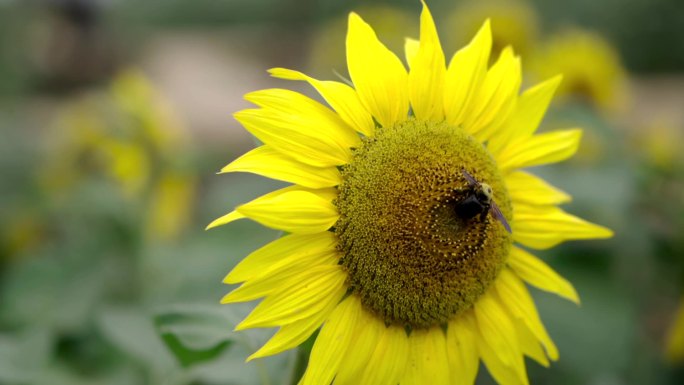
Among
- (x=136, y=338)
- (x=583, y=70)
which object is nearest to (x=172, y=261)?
(x=136, y=338)

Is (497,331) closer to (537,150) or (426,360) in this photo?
(426,360)

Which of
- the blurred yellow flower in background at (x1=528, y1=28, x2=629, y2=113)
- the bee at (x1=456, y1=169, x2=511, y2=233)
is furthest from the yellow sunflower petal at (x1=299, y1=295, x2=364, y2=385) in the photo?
the blurred yellow flower in background at (x1=528, y1=28, x2=629, y2=113)

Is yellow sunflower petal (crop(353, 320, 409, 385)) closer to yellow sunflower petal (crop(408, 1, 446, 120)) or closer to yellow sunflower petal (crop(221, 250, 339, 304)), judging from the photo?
yellow sunflower petal (crop(221, 250, 339, 304))

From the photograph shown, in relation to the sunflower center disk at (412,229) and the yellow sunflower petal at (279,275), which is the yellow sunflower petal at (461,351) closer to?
the sunflower center disk at (412,229)

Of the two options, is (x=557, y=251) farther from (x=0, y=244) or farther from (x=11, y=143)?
(x=11, y=143)

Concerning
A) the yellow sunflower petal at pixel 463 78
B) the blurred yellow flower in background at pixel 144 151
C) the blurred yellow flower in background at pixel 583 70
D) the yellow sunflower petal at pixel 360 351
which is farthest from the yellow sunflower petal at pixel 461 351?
the blurred yellow flower in background at pixel 583 70

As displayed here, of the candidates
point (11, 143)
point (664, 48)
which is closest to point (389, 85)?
point (11, 143)

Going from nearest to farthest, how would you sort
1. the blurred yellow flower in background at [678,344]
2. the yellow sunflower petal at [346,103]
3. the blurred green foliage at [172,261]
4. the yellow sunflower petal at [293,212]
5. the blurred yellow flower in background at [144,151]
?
the yellow sunflower petal at [293,212], the yellow sunflower petal at [346,103], the blurred green foliage at [172,261], the blurred yellow flower in background at [678,344], the blurred yellow flower in background at [144,151]
